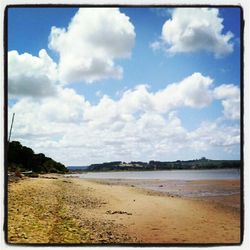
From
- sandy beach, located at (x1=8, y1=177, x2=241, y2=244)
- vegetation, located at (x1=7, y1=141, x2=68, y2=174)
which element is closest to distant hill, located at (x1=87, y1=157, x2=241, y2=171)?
sandy beach, located at (x1=8, y1=177, x2=241, y2=244)

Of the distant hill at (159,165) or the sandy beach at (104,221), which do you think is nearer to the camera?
the sandy beach at (104,221)

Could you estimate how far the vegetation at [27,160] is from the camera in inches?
199

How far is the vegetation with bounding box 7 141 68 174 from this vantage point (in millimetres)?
5056

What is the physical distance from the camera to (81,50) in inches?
208

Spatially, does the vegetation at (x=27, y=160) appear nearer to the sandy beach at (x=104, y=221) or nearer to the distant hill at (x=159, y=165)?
the sandy beach at (x=104, y=221)

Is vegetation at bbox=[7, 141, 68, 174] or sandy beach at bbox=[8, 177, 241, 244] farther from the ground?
vegetation at bbox=[7, 141, 68, 174]

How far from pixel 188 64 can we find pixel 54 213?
2.37m

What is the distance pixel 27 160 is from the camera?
5.55 m

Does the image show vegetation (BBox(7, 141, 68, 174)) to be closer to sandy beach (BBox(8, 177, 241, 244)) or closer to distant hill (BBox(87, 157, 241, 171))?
sandy beach (BBox(8, 177, 241, 244))

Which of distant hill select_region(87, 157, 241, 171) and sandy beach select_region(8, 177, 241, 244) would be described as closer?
sandy beach select_region(8, 177, 241, 244)

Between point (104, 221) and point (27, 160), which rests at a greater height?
point (27, 160)

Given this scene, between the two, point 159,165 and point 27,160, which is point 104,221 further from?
point 27,160

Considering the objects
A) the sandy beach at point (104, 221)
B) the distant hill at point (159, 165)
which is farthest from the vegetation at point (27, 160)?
the distant hill at point (159, 165)

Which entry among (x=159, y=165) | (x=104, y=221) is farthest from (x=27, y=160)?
(x=159, y=165)
